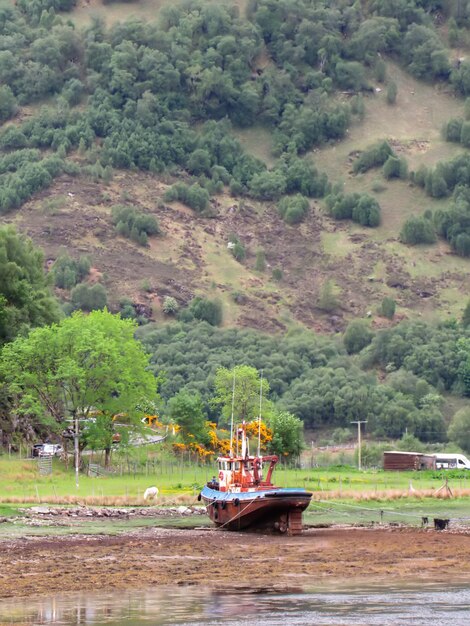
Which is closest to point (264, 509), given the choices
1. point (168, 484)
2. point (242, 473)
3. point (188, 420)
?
point (242, 473)

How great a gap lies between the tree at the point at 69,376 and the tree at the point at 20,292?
32.4ft

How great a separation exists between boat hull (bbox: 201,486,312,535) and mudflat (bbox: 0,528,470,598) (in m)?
0.80

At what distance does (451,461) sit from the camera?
436 feet

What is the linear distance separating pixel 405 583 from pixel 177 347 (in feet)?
451

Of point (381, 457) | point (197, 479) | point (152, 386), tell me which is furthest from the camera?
point (381, 457)

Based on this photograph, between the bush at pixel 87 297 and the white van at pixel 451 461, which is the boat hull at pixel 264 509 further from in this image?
the bush at pixel 87 297

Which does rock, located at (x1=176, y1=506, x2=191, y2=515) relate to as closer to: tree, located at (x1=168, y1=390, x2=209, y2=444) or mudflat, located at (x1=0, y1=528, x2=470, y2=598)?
mudflat, located at (x1=0, y1=528, x2=470, y2=598)

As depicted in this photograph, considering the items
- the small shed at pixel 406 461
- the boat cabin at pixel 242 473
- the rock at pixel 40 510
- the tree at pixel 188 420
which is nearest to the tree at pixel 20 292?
the tree at pixel 188 420

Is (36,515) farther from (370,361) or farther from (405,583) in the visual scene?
(370,361)

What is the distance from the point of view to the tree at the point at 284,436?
12375 cm

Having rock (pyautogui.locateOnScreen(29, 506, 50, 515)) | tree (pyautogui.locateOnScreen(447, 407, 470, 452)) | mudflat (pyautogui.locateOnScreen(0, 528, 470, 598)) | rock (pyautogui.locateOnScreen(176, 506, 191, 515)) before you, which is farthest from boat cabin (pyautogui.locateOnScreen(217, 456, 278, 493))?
tree (pyautogui.locateOnScreen(447, 407, 470, 452))

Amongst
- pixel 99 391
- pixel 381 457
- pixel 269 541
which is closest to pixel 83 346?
pixel 99 391

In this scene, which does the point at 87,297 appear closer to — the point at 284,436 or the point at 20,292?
the point at 284,436

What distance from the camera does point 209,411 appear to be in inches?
6718
